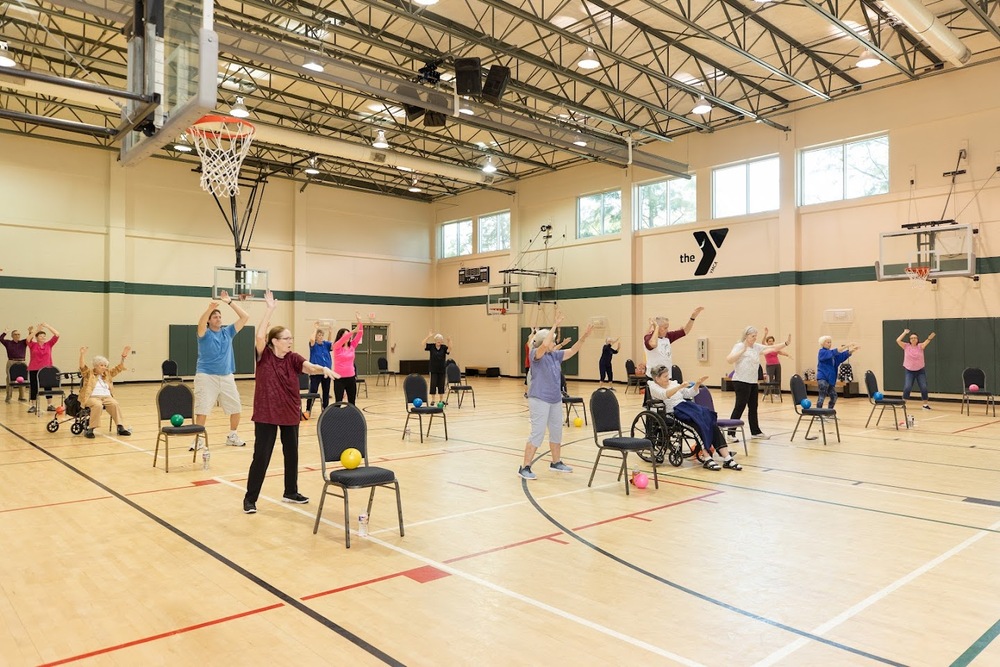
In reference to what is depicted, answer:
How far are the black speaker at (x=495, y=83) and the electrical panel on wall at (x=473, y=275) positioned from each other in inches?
560

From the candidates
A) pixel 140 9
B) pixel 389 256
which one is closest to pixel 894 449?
pixel 140 9

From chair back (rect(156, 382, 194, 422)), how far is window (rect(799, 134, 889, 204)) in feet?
56.4

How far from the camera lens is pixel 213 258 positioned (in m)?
24.8

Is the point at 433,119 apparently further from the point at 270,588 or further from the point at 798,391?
the point at 270,588

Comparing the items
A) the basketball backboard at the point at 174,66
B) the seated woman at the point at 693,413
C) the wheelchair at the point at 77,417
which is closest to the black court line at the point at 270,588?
the basketball backboard at the point at 174,66

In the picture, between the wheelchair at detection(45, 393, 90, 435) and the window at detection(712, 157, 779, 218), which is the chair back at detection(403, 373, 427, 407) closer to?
the wheelchair at detection(45, 393, 90, 435)

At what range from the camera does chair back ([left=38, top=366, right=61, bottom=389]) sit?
13.6m

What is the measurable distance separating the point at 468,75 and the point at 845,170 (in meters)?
11.1

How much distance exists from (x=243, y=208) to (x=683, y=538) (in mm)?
23658

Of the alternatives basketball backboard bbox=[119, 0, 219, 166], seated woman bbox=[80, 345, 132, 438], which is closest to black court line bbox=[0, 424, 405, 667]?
basketball backboard bbox=[119, 0, 219, 166]

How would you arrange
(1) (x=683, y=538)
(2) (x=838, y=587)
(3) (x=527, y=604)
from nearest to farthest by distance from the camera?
(3) (x=527, y=604) → (2) (x=838, y=587) → (1) (x=683, y=538)

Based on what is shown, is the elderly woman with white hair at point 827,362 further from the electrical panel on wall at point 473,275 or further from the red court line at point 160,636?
the electrical panel on wall at point 473,275

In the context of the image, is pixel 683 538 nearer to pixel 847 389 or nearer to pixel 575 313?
pixel 847 389

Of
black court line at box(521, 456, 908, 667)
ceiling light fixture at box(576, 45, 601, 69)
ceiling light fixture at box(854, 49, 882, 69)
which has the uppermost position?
ceiling light fixture at box(576, 45, 601, 69)
